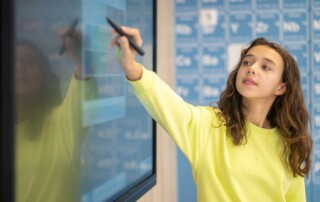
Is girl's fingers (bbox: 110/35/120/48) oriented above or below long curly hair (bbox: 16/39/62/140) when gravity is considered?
above

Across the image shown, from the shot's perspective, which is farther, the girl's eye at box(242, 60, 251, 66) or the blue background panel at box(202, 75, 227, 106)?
the blue background panel at box(202, 75, 227, 106)

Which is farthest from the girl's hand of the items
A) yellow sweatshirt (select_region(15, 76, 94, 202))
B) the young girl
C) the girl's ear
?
the girl's ear

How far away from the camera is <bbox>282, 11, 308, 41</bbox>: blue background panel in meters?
2.95

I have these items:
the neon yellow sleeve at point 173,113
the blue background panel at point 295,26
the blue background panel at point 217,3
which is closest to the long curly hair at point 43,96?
the neon yellow sleeve at point 173,113

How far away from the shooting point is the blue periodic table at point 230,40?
2.96 metres

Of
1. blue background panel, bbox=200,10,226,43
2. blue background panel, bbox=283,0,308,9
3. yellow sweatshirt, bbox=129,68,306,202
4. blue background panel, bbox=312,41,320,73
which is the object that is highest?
blue background panel, bbox=283,0,308,9

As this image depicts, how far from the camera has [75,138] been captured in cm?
114

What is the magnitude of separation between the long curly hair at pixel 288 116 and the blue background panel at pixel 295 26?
4.11 feet

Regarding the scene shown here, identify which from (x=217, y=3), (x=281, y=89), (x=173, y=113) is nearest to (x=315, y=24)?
(x=217, y=3)

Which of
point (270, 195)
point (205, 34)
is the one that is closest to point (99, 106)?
point (270, 195)

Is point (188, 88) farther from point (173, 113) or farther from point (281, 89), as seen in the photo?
point (173, 113)

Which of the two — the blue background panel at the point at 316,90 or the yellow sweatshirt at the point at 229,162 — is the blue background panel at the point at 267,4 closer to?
the blue background panel at the point at 316,90

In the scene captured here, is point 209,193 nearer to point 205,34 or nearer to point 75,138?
point 75,138

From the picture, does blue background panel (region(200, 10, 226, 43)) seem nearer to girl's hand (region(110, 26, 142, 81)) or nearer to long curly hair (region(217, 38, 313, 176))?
long curly hair (region(217, 38, 313, 176))
